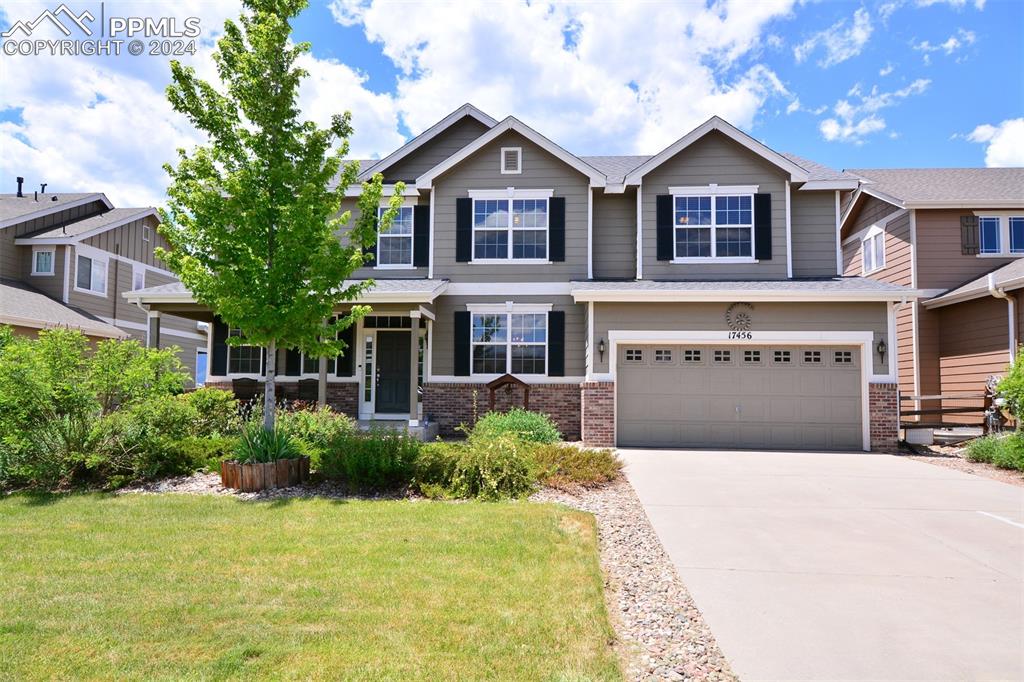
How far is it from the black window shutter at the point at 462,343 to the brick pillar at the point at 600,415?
316cm

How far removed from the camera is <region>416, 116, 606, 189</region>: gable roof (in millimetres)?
14070

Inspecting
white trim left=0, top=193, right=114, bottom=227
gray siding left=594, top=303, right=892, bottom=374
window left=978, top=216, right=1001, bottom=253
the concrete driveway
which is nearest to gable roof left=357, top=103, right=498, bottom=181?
gray siding left=594, top=303, right=892, bottom=374

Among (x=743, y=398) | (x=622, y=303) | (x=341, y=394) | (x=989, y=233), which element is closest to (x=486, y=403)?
(x=341, y=394)

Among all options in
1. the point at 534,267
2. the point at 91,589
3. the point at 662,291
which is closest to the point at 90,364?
the point at 91,589

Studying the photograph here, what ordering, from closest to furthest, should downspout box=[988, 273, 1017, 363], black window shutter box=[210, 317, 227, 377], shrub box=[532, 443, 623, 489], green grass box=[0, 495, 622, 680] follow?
green grass box=[0, 495, 622, 680], shrub box=[532, 443, 623, 489], downspout box=[988, 273, 1017, 363], black window shutter box=[210, 317, 227, 377]

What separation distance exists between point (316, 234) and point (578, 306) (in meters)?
7.43

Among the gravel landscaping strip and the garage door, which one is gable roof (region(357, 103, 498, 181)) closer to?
the garage door

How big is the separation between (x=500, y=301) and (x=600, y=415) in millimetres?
3745

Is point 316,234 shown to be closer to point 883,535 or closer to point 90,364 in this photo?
point 90,364

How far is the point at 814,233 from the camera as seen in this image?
560 inches

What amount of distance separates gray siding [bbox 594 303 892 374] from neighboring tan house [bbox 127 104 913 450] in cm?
3

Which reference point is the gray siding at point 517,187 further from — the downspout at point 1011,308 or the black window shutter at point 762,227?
the downspout at point 1011,308

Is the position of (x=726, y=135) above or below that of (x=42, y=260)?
above

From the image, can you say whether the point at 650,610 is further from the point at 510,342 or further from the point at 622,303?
the point at 510,342
